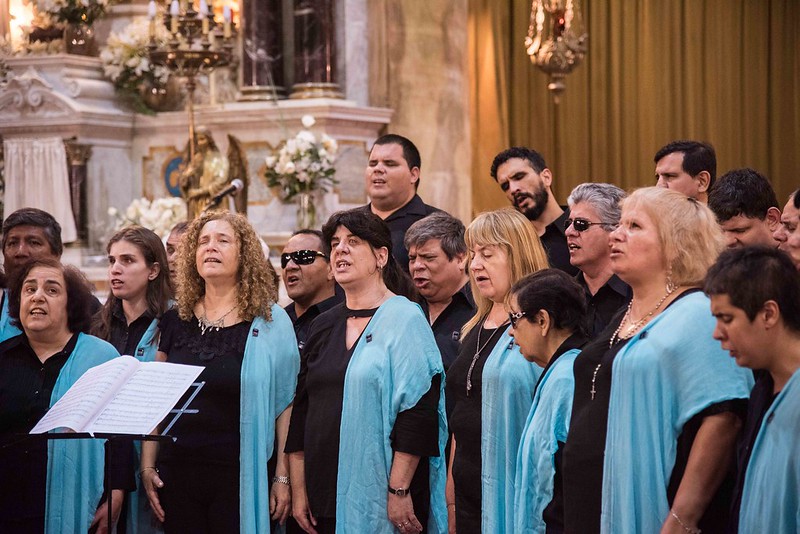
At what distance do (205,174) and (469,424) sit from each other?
5238mm

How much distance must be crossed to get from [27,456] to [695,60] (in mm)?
10941

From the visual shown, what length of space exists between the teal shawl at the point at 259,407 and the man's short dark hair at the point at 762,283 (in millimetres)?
2019

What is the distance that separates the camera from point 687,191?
5.18 metres

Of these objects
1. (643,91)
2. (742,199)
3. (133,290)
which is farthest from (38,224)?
(643,91)

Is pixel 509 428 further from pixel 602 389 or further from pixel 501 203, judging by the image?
pixel 501 203

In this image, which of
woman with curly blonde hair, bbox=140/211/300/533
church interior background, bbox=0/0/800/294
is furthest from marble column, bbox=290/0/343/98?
woman with curly blonde hair, bbox=140/211/300/533

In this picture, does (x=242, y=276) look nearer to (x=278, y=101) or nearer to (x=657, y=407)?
(x=657, y=407)

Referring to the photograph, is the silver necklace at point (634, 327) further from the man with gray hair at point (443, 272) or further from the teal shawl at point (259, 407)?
the teal shawl at point (259, 407)

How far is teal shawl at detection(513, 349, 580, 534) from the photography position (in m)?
3.76

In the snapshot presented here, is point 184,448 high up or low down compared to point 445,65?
down

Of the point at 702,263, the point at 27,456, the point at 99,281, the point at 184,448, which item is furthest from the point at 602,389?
the point at 99,281

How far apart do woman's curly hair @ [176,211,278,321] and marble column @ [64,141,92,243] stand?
5.31m

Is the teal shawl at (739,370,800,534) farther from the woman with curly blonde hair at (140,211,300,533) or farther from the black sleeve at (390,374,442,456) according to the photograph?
the woman with curly blonde hair at (140,211,300,533)

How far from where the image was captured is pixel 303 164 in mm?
8422
